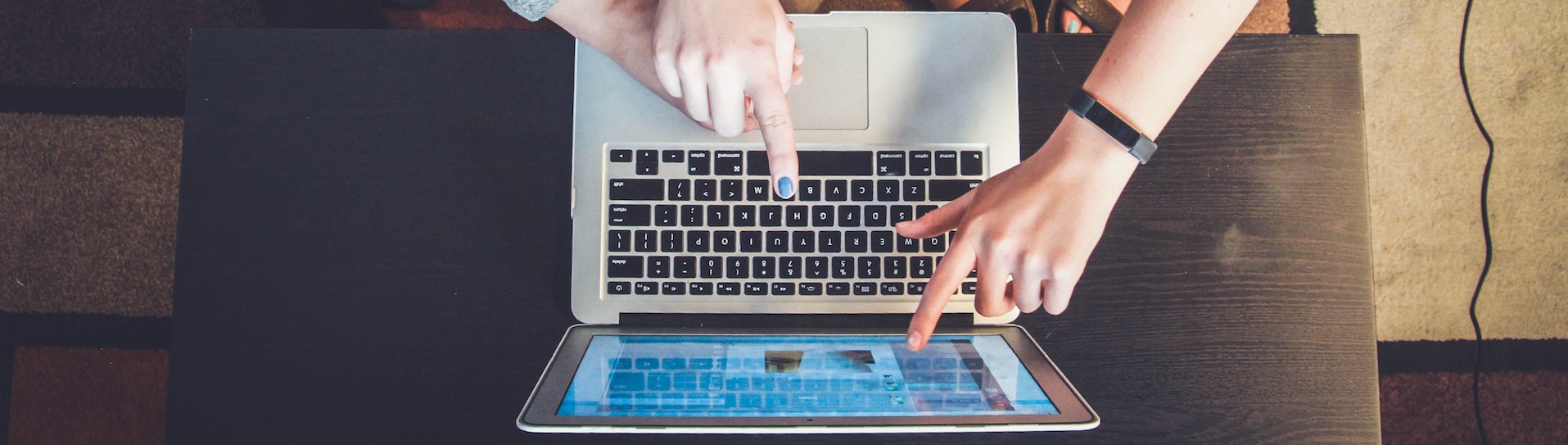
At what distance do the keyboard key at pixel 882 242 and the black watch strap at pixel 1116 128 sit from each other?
17 centimetres

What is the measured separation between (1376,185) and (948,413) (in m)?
1.15

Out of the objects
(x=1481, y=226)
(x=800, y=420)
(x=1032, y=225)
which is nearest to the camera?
(x=800, y=420)

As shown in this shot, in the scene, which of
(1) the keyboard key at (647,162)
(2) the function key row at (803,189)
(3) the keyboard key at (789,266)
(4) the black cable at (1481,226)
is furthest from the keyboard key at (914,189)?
(4) the black cable at (1481,226)

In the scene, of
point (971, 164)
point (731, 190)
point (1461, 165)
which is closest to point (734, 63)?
point (731, 190)

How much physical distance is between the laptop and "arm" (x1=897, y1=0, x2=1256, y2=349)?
1.6 inches

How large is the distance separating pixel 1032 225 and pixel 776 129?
0.20m

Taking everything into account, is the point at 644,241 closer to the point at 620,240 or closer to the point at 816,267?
the point at 620,240

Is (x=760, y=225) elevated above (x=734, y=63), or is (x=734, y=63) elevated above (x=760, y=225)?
(x=734, y=63)

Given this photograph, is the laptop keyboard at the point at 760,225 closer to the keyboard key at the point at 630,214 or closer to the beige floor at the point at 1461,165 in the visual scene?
the keyboard key at the point at 630,214

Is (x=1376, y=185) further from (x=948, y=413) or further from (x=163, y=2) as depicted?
(x=163, y=2)

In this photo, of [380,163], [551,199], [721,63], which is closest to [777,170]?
[721,63]

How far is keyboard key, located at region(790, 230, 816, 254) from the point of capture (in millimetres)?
595

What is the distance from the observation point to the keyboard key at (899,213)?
0.59 m

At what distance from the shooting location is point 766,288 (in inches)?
23.3
